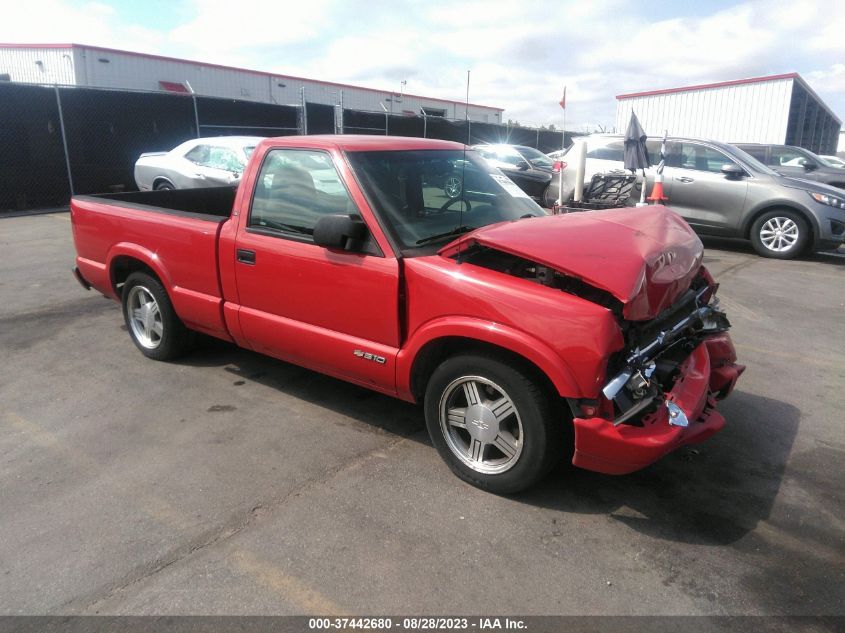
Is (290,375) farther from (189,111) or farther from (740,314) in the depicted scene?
(189,111)

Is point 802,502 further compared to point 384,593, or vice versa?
point 802,502

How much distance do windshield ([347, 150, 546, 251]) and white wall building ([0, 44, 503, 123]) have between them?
16.5 meters

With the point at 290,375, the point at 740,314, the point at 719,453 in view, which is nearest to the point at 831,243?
the point at 740,314

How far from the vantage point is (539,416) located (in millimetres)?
2998

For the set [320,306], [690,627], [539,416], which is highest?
[320,306]

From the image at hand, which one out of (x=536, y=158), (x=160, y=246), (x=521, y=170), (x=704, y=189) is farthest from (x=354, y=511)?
(x=536, y=158)

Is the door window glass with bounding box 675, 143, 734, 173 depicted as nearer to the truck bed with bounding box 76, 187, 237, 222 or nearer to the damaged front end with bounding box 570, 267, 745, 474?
the truck bed with bounding box 76, 187, 237, 222

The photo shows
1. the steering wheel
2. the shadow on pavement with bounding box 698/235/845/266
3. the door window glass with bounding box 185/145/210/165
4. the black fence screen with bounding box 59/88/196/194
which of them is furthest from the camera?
the black fence screen with bounding box 59/88/196/194

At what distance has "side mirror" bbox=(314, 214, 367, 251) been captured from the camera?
345 centimetres

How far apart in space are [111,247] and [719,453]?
15.8 feet

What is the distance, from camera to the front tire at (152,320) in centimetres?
498

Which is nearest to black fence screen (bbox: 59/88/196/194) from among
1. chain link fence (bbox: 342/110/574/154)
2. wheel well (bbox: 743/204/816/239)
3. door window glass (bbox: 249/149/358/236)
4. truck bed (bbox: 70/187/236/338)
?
chain link fence (bbox: 342/110/574/154)

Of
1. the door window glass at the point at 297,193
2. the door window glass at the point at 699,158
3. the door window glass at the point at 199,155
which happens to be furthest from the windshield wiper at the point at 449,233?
the door window glass at the point at 199,155

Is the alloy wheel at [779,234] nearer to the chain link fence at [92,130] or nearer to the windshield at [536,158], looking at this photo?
the chain link fence at [92,130]
